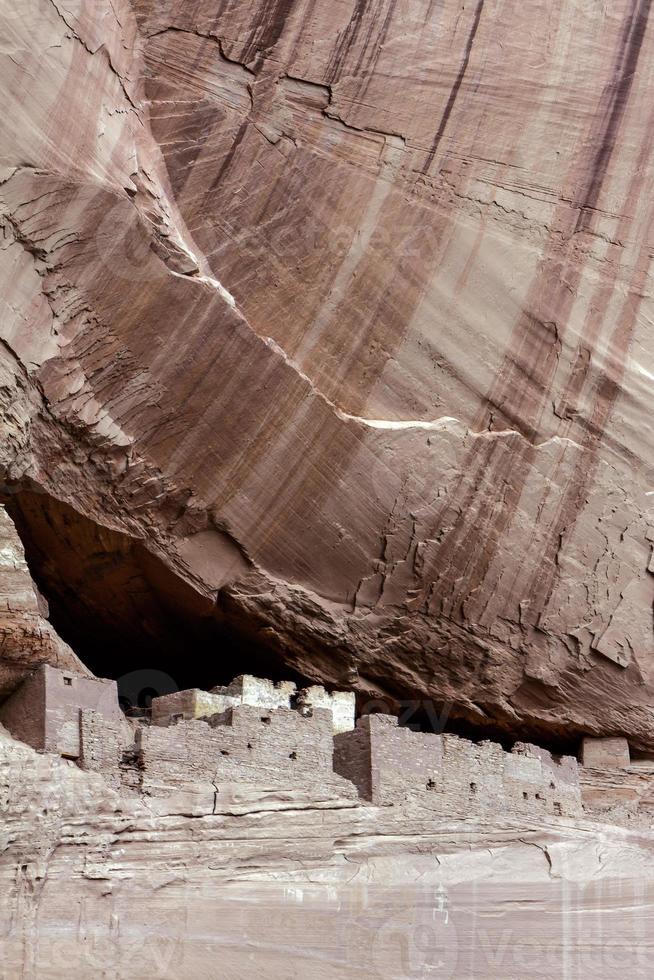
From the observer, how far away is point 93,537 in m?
15.3

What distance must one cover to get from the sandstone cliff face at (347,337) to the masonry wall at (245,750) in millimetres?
2328

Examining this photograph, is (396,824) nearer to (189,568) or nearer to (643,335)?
(189,568)

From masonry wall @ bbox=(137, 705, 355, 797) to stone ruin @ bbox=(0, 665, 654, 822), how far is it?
0.04ft

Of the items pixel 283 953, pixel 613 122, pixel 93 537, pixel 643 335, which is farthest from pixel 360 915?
pixel 613 122

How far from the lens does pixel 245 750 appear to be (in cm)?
1371

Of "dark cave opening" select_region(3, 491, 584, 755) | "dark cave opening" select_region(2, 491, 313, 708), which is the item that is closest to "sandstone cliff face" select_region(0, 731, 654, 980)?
"dark cave opening" select_region(3, 491, 584, 755)

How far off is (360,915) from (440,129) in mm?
8862

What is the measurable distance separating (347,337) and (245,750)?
5.08m

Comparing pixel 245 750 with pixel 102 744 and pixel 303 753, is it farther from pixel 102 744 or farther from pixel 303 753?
pixel 102 744

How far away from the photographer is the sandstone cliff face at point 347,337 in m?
14.3

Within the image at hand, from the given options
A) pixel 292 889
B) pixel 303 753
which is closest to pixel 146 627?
pixel 303 753

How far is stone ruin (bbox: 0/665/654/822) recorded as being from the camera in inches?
505

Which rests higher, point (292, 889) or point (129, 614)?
point (129, 614)

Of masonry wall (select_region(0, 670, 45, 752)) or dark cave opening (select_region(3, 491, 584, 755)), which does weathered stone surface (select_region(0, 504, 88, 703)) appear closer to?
masonry wall (select_region(0, 670, 45, 752))
